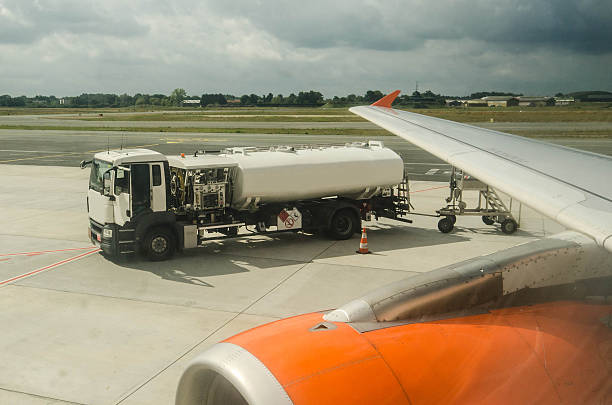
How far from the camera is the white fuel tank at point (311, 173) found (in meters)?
16.0

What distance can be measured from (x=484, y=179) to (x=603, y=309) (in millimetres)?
1253

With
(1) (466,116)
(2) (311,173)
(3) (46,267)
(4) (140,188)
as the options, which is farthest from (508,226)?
(1) (466,116)

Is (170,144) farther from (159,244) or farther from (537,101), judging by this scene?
(537,101)

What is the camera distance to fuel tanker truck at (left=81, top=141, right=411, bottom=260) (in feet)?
49.0

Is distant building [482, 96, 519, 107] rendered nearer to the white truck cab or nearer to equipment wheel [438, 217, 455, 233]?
equipment wheel [438, 217, 455, 233]

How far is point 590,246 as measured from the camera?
4.36m

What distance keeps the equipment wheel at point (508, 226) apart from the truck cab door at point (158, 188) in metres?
11.0

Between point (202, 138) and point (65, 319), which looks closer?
point (65, 319)

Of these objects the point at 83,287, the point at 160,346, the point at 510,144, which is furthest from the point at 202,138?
the point at 510,144

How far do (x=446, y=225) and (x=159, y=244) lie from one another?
368 inches

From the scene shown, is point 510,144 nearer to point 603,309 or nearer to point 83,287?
point 603,309

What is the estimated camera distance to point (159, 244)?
50.2 feet

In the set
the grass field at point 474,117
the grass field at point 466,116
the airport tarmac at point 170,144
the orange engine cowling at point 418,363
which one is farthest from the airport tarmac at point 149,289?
the grass field at point 466,116

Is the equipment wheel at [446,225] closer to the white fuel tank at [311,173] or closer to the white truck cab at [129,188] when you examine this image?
the white fuel tank at [311,173]
